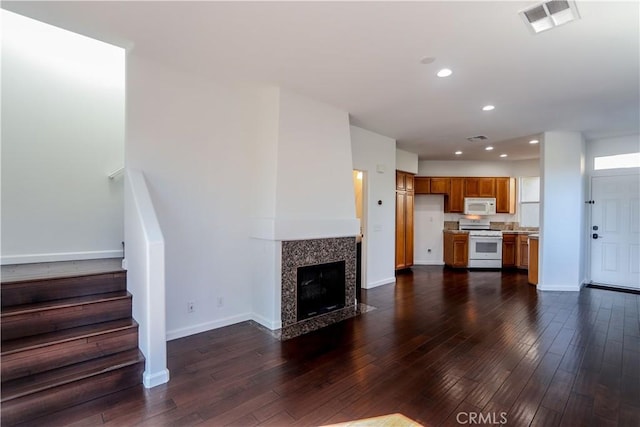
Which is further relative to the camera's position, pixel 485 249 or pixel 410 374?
pixel 485 249

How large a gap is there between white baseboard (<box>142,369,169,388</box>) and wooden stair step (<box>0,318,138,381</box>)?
32 cm

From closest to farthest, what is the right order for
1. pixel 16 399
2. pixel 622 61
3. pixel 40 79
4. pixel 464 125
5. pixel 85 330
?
pixel 16 399 < pixel 85 330 < pixel 622 61 < pixel 40 79 < pixel 464 125

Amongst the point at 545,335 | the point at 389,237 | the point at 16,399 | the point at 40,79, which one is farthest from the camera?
the point at 389,237

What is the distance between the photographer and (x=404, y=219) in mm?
6938

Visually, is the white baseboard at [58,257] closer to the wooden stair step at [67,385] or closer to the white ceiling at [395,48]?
the wooden stair step at [67,385]

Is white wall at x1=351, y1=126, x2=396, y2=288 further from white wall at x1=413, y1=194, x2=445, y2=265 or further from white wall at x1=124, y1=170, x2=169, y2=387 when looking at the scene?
white wall at x1=124, y1=170, x2=169, y2=387

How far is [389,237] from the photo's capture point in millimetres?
6035

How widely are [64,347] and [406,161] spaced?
6593 mm

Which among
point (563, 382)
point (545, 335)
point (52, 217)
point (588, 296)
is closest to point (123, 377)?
point (52, 217)

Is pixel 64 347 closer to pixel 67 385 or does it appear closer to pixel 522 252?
pixel 67 385

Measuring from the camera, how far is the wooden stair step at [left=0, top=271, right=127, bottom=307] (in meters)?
2.45

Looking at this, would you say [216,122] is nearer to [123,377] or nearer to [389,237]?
[123,377]

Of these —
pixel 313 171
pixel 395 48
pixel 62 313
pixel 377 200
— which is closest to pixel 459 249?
pixel 377 200

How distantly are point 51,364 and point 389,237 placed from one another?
16.8 ft
